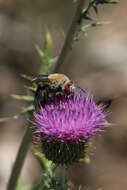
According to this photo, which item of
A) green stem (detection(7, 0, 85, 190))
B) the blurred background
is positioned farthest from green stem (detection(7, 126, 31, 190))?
the blurred background

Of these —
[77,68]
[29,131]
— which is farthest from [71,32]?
[77,68]

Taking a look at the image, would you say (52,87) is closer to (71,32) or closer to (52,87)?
(52,87)

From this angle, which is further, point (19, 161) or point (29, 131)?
point (19, 161)

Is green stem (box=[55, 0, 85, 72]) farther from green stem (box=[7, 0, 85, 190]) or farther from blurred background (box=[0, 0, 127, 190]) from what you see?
blurred background (box=[0, 0, 127, 190])

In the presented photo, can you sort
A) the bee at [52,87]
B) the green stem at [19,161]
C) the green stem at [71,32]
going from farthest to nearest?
1. the green stem at [19,161]
2. the green stem at [71,32]
3. the bee at [52,87]

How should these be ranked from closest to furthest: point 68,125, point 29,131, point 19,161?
point 68,125
point 29,131
point 19,161

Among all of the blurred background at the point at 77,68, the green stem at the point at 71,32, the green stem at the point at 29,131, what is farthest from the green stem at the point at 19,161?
the blurred background at the point at 77,68

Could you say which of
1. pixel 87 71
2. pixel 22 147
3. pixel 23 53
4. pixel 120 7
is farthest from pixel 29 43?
pixel 22 147

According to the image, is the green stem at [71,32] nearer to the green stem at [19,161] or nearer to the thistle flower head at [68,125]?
the thistle flower head at [68,125]
